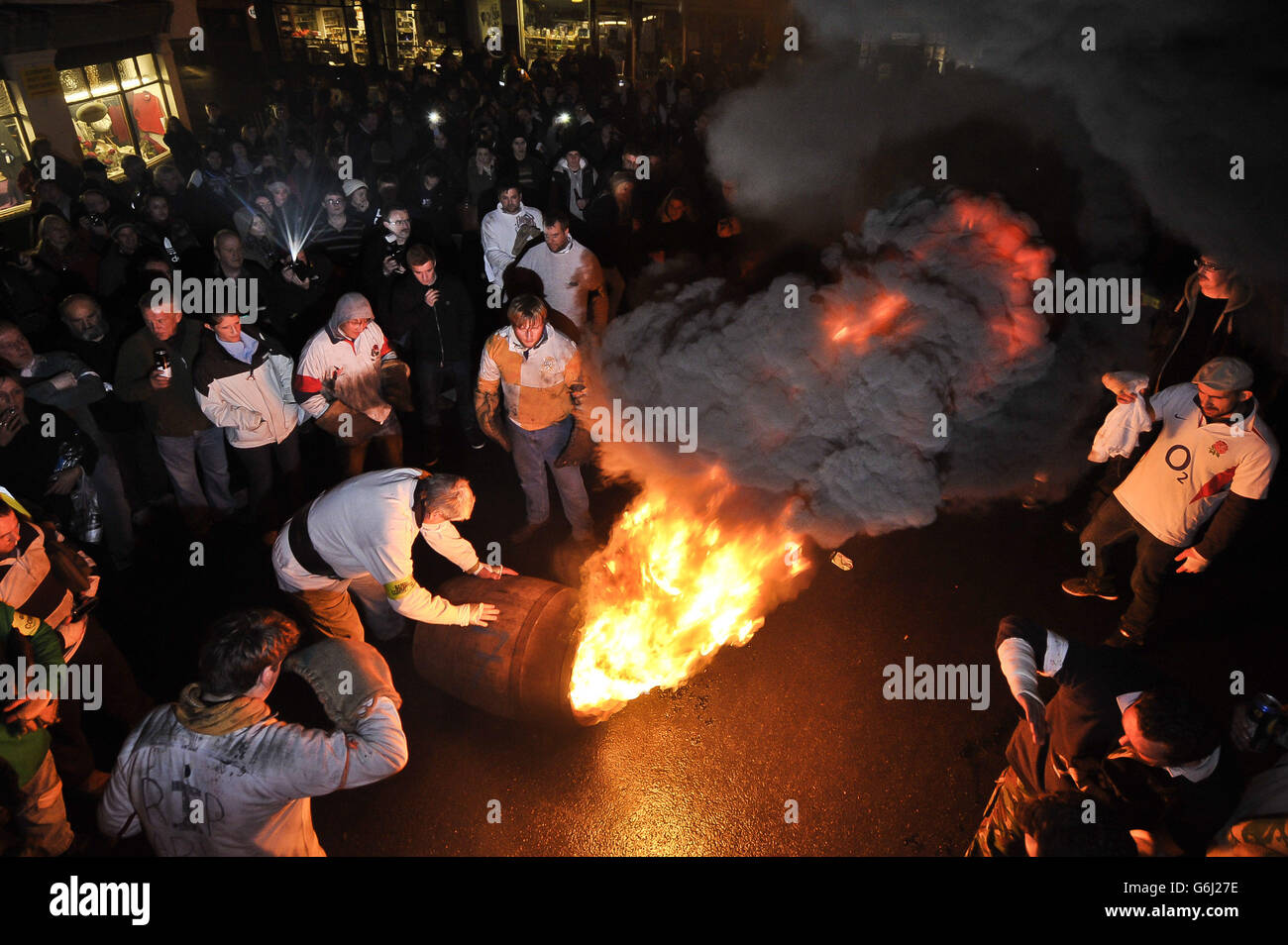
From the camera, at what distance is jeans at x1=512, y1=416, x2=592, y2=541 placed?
5.70 metres

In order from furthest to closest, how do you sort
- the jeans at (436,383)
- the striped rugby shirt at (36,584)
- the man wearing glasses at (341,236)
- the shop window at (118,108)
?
the shop window at (118,108) < the man wearing glasses at (341,236) < the jeans at (436,383) < the striped rugby shirt at (36,584)

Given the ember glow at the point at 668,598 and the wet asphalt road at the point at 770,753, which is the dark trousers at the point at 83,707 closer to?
the wet asphalt road at the point at 770,753

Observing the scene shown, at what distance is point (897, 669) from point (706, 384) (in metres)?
2.60

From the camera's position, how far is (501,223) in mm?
7617

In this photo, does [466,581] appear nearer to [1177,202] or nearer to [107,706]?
[107,706]

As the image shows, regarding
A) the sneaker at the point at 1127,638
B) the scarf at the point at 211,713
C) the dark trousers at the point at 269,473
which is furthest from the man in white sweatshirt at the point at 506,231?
the sneaker at the point at 1127,638

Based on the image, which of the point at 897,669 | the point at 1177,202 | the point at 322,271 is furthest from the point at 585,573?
the point at 1177,202

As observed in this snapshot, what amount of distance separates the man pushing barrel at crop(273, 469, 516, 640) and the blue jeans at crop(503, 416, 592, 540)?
1.43 m

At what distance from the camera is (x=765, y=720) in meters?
4.76

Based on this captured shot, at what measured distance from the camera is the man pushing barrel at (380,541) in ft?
13.2

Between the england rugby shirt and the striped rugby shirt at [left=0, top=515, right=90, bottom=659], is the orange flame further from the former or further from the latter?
the striped rugby shirt at [left=0, top=515, right=90, bottom=659]

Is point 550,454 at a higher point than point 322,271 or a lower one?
lower

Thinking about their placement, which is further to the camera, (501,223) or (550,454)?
(501,223)

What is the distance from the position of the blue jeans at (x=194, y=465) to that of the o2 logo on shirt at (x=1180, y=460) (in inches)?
→ 281
